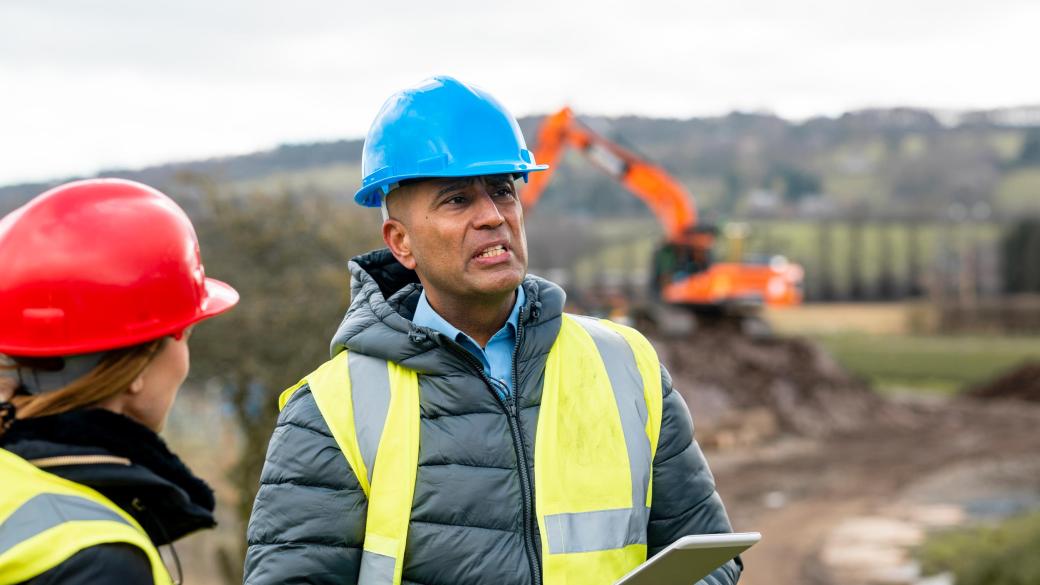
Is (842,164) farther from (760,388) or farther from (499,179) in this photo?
(499,179)

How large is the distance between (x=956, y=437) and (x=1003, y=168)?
5730 cm

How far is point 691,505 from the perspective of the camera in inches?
95.3

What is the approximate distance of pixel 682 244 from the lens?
81.4ft

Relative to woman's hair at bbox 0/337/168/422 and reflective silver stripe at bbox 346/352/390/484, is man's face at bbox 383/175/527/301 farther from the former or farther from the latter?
woman's hair at bbox 0/337/168/422

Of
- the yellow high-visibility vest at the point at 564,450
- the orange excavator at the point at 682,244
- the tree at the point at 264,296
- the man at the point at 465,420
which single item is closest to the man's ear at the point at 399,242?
the man at the point at 465,420

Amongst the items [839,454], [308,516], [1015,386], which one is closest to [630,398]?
[308,516]

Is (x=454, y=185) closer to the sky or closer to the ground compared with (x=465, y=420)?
closer to the sky

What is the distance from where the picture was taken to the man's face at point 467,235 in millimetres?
2428

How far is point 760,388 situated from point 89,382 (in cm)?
2233

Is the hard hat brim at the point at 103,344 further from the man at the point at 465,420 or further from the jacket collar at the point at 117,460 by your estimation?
the man at the point at 465,420

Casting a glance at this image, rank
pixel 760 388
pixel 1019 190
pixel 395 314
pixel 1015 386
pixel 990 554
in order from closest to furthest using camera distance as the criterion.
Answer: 1. pixel 395 314
2. pixel 990 554
3. pixel 760 388
4. pixel 1015 386
5. pixel 1019 190

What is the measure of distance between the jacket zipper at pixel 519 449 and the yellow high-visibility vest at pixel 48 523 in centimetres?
70

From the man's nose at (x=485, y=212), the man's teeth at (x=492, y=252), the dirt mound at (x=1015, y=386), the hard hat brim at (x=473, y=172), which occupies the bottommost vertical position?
the dirt mound at (x=1015, y=386)

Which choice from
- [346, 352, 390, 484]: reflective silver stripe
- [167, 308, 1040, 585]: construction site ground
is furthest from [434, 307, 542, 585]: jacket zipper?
[167, 308, 1040, 585]: construction site ground
